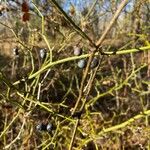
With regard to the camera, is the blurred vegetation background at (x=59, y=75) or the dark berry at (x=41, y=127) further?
the dark berry at (x=41, y=127)

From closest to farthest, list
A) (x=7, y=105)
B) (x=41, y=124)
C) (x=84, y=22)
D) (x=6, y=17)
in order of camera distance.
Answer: (x=41, y=124) → (x=7, y=105) → (x=84, y=22) → (x=6, y=17)

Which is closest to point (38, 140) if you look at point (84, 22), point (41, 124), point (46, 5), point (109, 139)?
point (109, 139)

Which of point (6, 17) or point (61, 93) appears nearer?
point (6, 17)

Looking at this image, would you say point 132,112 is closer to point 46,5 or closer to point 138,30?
point 138,30

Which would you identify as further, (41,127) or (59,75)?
(59,75)

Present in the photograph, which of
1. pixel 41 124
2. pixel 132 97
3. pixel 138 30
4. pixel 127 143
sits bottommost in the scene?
pixel 127 143

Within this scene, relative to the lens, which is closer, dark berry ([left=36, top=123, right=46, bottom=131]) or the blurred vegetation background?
the blurred vegetation background

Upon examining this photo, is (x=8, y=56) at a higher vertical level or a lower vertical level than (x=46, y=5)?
lower

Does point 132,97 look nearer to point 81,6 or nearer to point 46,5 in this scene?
point 81,6

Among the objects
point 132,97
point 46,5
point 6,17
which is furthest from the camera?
point 132,97
